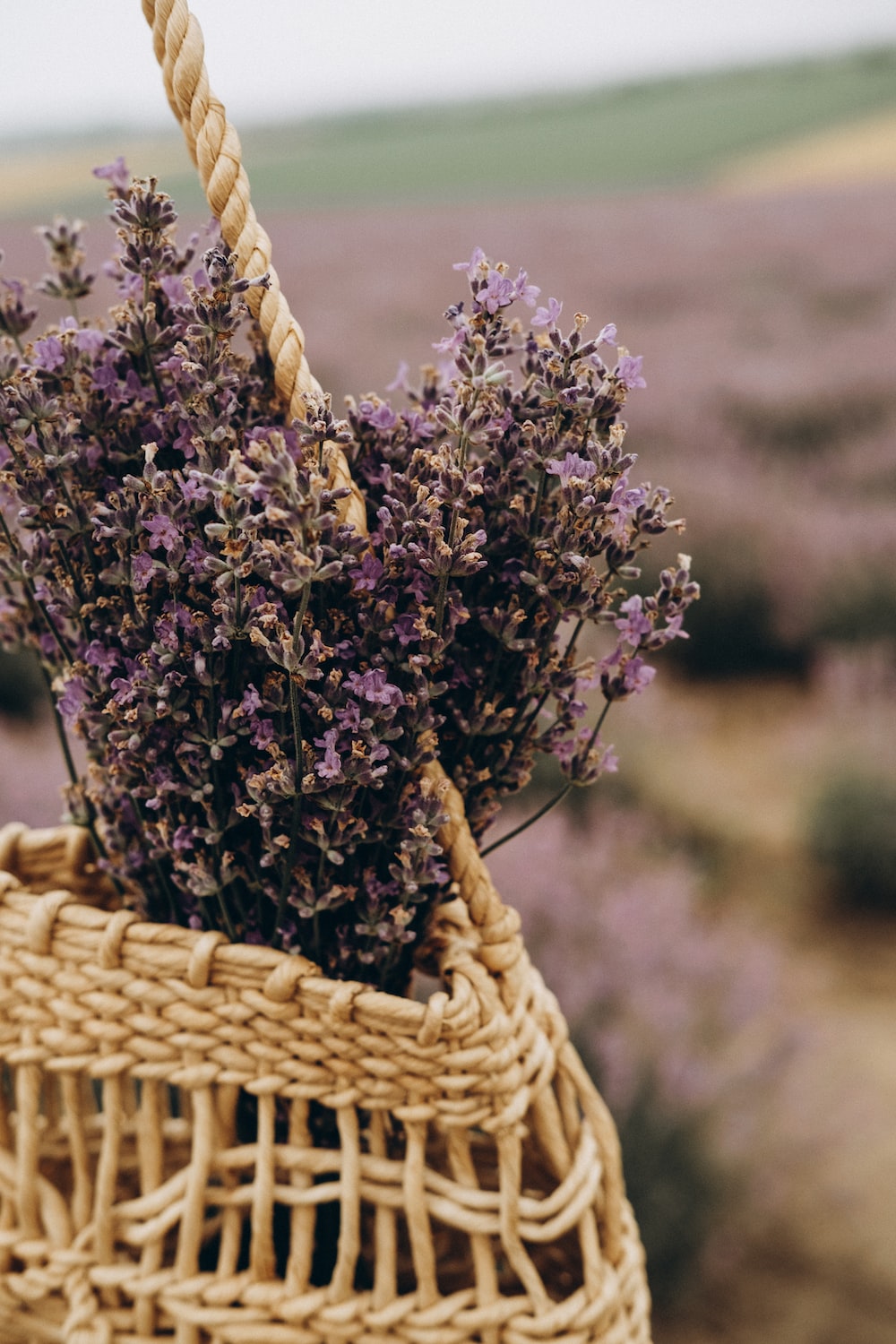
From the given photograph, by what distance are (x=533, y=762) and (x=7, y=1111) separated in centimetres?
48

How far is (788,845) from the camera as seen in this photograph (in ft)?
9.05

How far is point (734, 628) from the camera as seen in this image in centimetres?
370

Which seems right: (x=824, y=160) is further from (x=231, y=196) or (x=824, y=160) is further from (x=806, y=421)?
(x=231, y=196)

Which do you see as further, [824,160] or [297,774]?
[824,160]

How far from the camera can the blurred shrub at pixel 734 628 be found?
12.0 ft

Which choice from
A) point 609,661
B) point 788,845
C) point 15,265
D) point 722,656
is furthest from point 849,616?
point 15,265

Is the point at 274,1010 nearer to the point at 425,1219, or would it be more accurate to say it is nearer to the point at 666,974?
the point at 425,1219

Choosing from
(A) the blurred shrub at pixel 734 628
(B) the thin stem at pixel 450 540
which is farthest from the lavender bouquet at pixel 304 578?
(A) the blurred shrub at pixel 734 628

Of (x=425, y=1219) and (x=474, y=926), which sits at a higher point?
(x=474, y=926)

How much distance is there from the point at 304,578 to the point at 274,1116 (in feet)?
1.22

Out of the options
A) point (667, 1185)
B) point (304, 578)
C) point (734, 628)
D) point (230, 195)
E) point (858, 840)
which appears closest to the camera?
point (304, 578)

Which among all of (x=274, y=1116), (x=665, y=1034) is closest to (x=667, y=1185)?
(x=665, y=1034)

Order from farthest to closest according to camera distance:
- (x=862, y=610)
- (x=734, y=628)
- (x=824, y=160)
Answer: (x=824, y=160)
(x=734, y=628)
(x=862, y=610)

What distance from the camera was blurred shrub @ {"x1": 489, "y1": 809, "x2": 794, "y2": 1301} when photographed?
147 cm
